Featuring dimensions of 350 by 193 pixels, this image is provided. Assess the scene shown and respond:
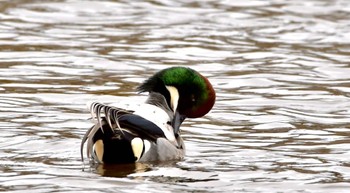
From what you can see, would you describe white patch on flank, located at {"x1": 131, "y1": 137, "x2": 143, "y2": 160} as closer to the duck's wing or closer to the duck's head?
the duck's wing

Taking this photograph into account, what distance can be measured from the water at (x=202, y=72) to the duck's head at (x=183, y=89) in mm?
394

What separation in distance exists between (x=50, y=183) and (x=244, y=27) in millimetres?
8269

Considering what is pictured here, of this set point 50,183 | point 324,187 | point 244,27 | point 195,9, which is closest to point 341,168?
point 324,187

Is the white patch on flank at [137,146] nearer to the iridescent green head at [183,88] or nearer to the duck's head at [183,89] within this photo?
the duck's head at [183,89]

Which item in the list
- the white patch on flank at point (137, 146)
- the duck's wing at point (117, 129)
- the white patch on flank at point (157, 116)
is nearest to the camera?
the duck's wing at point (117, 129)

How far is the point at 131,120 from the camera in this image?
26.5 ft

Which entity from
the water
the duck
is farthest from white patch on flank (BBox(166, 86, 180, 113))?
the water

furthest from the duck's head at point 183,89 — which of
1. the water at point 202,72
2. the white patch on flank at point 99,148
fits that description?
the white patch on flank at point 99,148

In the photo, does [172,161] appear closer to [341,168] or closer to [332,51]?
[341,168]

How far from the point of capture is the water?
8.05 metres

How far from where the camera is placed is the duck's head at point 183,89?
28.6ft

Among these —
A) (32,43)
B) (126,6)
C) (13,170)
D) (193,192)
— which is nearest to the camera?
(193,192)

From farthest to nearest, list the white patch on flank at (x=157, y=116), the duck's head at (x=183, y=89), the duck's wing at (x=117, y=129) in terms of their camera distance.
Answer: the duck's head at (x=183, y=89) < the white patch on flank at (x=157, y=116) < the duck's wing at (x=117, y=129)

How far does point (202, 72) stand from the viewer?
42.3 ft
